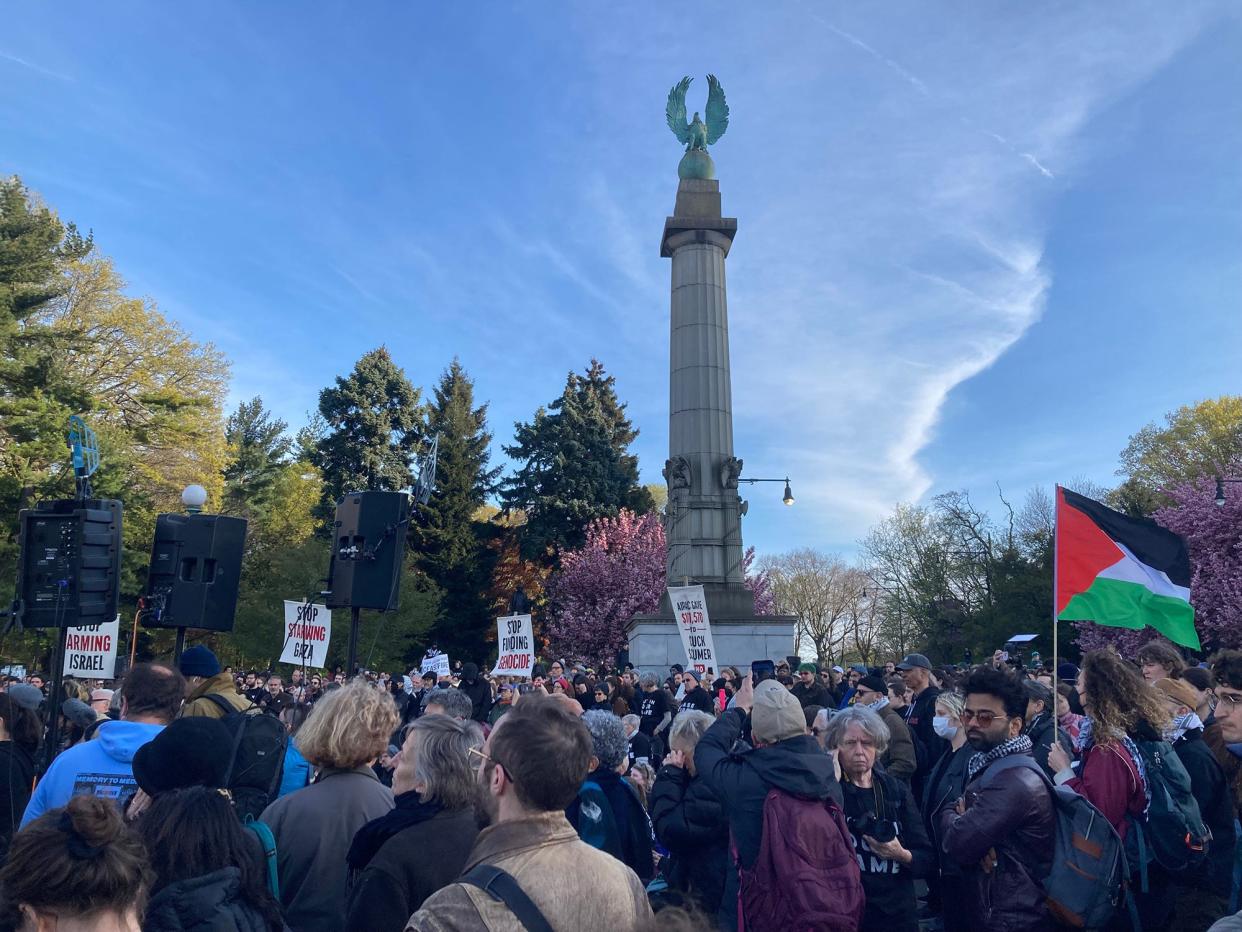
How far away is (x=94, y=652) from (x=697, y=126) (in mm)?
21326

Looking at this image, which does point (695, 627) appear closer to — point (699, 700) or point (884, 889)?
point (699, 700)

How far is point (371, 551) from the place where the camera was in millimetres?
8211

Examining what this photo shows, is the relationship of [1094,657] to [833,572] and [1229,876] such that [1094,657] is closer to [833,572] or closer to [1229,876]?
[1229,876]

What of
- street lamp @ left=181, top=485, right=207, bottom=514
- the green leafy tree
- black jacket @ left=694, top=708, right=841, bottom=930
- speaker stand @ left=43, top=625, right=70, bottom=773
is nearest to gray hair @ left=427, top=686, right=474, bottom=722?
black jacket @ left=694, top=708, right=841, bottom=930

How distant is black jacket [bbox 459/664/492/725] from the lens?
538 inches

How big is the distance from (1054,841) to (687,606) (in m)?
10.6

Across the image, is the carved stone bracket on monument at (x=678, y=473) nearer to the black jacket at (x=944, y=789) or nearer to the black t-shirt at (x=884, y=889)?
the black jacket at (x=944, y=789)

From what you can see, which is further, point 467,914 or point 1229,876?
point 1229,876

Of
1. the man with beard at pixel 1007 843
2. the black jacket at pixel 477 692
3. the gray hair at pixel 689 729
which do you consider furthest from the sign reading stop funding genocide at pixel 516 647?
the man with beard at pixel 1007 843

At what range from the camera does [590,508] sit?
136 feet

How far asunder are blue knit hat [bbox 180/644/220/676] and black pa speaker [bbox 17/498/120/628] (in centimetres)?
256

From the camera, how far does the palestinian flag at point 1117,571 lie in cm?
616

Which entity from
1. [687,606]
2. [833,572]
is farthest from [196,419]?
[833,572]

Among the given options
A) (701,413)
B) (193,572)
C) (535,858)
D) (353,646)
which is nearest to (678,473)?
(701,413)
